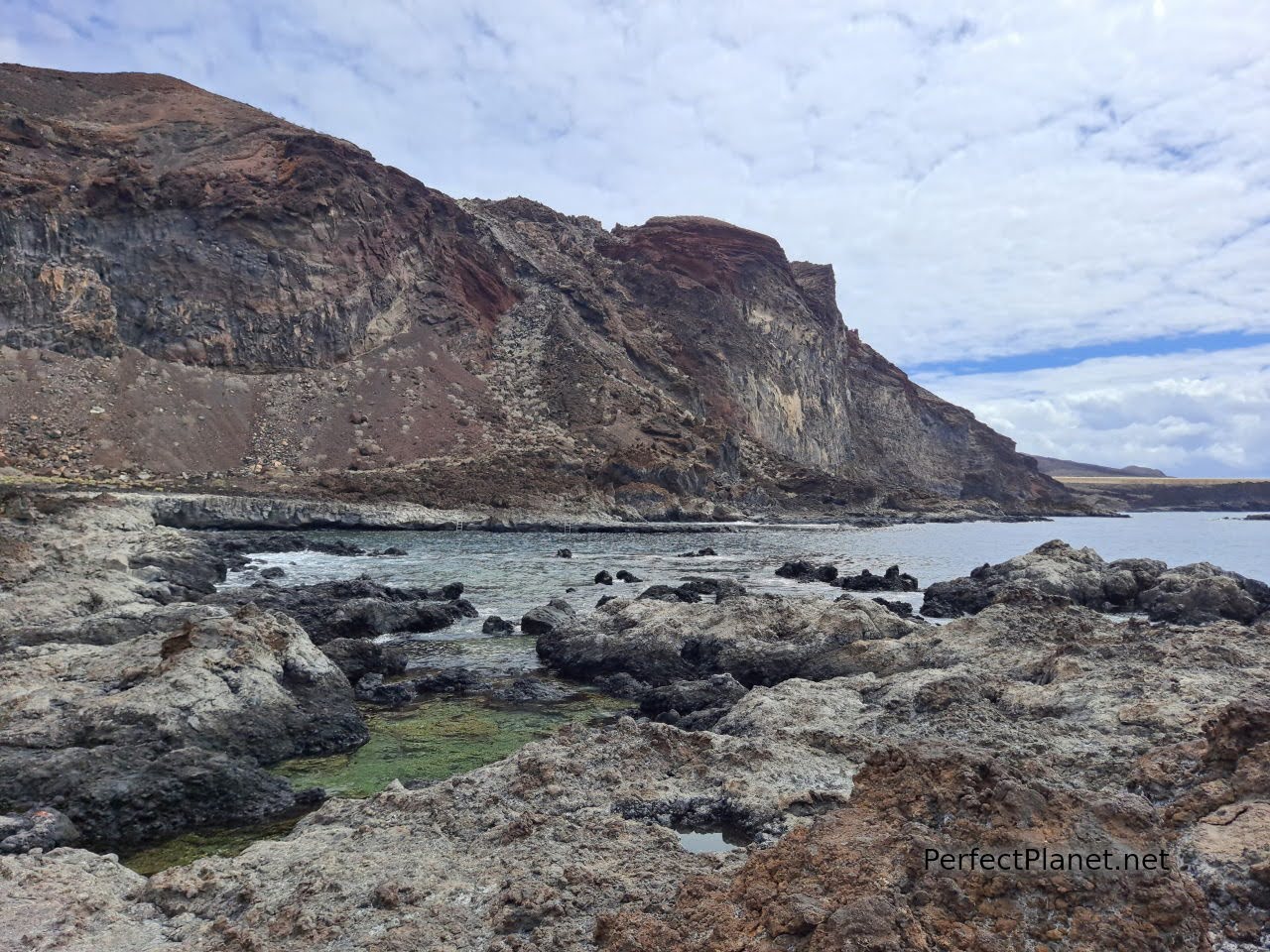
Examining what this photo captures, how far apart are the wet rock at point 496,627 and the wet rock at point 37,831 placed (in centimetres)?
1141

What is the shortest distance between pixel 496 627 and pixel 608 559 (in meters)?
18.9

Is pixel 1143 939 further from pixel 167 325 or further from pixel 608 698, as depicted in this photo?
pixel 167 325

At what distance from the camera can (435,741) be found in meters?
9.84

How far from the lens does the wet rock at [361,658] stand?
42.3ft

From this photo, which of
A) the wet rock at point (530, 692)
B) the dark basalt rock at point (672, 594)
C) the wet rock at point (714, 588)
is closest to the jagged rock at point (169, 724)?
the wet rock at point (530, 692)

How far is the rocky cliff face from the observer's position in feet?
181

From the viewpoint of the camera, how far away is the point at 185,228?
64.8 meters

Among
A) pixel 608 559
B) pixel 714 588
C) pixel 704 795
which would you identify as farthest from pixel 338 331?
pixel 704 795

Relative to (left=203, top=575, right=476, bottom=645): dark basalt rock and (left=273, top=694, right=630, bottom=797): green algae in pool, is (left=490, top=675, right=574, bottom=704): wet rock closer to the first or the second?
Result: (left=273, top=694, right=630, bottom=797): green algae in pool

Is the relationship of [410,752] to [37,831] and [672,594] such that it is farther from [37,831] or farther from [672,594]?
[672,594]

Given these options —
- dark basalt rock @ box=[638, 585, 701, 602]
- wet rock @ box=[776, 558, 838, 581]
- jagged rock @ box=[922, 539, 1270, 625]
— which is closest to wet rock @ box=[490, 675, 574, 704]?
dark basalt rock @ box=[638, 585, 701, 602]

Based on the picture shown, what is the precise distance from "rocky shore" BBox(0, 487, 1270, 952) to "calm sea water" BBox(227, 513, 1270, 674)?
5622 mm

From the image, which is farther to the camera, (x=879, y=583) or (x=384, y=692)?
(x=879, y=583)

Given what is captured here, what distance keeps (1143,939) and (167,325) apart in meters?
70.2
